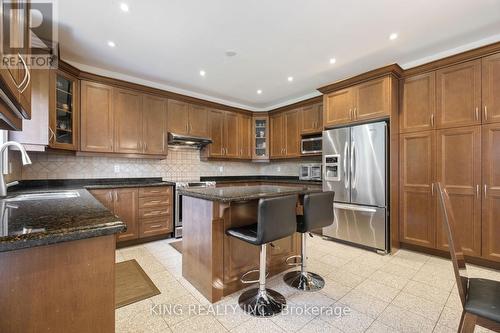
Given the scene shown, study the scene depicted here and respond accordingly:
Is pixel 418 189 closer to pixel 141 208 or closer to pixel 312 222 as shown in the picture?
pixel 312 222

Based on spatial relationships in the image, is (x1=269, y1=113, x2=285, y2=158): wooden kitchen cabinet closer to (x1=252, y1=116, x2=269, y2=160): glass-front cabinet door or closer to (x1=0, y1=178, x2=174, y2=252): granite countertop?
(x1=252, y1=116, x2=269, y2=160): glass-front cabinet door

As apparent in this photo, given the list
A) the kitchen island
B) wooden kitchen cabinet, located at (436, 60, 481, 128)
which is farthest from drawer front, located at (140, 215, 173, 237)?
wooden kitchen cabinet, located at (436, 60, 481, 128)

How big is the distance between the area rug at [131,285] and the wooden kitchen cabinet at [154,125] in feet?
5.95

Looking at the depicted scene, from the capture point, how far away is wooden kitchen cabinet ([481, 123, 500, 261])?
2.54m

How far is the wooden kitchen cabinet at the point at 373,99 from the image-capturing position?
308cm

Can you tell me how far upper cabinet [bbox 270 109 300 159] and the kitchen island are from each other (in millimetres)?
2531

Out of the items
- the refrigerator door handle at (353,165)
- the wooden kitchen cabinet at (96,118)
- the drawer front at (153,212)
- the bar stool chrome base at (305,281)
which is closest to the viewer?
the bar stool chrome base at (305,281)

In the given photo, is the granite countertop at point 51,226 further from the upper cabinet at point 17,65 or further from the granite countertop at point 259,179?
the granite countertop at point 259,179

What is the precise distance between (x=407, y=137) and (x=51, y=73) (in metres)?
4.63

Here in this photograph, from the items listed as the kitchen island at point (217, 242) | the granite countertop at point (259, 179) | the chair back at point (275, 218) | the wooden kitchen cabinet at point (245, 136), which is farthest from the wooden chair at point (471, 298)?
the wooden kitchen cabinet at point (245, 136)

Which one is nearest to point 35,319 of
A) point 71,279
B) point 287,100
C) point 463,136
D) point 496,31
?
point 71,279

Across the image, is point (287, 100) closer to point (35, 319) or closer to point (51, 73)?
point (51, 73)

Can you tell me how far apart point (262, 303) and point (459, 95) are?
3.27m

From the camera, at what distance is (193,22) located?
2328 millimetres
